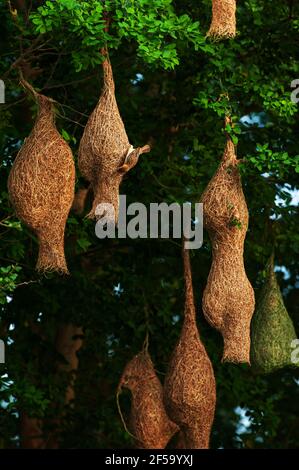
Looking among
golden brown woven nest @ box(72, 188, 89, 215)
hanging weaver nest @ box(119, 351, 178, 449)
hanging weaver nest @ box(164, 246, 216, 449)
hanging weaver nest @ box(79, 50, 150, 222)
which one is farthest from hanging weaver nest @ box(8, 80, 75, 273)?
golden brown woven nest @ box(72, 188, 89, 215)

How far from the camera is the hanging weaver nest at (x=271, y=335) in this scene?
9.99m

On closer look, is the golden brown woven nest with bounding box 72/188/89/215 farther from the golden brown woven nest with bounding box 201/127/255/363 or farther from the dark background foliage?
the golden brown woven nest with bounding box 201/127/255/363

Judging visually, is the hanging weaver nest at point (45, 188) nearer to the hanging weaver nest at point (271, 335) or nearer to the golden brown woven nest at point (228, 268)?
the golden brown woven nest at point (228, 268)

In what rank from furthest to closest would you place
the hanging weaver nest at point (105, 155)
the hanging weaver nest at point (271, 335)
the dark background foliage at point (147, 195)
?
1. the dark background foliage at point (147, 195)
2. the hanging weaver nest at point (271, 335)
3. the hanging weaver nest at point (105, 155)

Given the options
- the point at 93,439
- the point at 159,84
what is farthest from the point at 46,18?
the point at 93,439

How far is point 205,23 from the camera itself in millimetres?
11117

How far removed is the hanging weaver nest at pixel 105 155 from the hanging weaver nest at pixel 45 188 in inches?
5.8

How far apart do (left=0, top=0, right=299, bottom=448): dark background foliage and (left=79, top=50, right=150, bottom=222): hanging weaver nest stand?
956 mm

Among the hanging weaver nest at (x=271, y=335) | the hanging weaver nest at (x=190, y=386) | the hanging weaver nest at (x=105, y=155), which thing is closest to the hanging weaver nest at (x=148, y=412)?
the hanging weaver nest at (x=190, y=386)

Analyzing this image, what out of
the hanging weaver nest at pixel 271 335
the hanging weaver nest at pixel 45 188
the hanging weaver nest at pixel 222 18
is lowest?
the hanging weaver nest at pixel 271 335

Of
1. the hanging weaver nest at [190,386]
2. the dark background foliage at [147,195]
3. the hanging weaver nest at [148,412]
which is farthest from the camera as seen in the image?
the dark background foliage at [147,195]

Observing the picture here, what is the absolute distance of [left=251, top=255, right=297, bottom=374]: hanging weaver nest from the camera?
9.99 m

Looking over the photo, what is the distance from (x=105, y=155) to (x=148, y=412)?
7.09 ft

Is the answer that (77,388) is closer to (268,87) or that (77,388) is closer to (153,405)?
(153,405)
